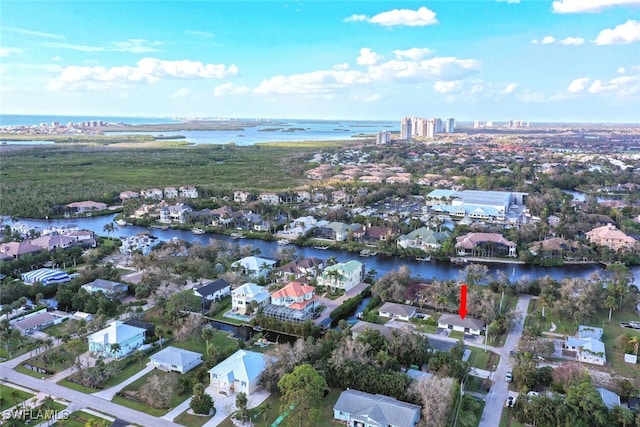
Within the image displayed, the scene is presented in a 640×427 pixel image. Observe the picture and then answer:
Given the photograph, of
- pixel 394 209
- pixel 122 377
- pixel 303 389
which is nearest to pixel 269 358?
pixel 303 389

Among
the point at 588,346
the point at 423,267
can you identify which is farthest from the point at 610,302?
the point at 423,267

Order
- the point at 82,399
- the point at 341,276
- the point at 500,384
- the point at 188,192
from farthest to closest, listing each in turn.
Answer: the point at 188,192, the point at 341,276, the point at 500,384, the point at 82,399

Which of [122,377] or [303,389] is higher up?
[303,389]

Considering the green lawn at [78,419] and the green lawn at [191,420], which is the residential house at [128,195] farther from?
the green lawn at [191,420]

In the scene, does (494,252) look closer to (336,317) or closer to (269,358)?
(336,317)

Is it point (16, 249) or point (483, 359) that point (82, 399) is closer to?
point (483, 359)

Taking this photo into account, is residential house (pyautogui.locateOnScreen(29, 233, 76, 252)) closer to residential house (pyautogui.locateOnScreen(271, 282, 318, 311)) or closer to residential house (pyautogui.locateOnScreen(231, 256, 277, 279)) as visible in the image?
residential house (pyautogui.locateOnScreen(231, 256, 277, 279))
